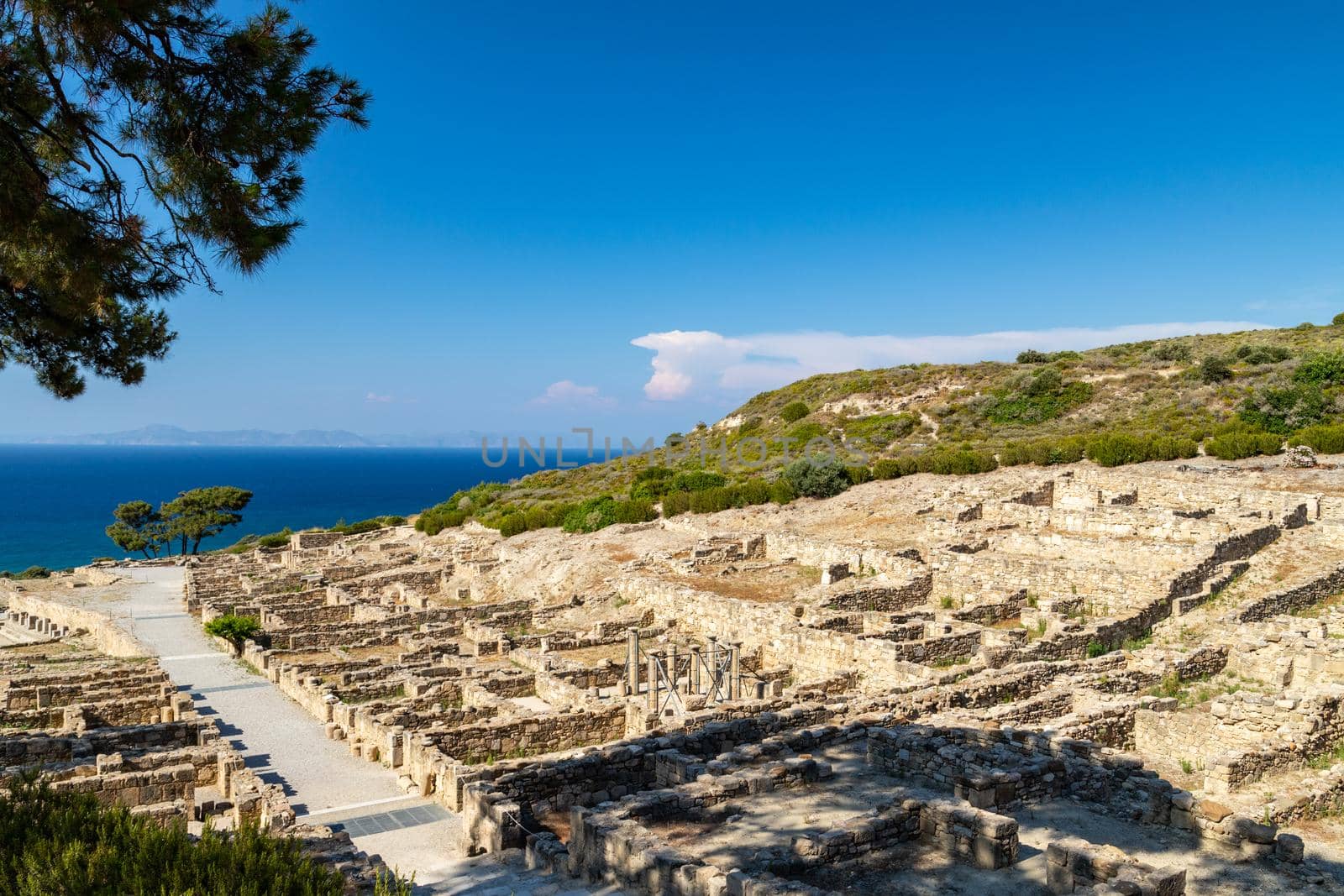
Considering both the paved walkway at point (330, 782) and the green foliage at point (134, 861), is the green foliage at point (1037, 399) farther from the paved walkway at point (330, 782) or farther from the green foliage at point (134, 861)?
the green foliage at point (134, 861)

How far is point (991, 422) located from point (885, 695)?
42441 millimetres

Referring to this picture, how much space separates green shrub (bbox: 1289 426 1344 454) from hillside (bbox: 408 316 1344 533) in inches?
2.2

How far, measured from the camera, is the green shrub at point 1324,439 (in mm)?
30812

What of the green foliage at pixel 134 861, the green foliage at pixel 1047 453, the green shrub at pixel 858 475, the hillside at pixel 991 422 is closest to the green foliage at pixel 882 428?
the hillside at pixel 991 422

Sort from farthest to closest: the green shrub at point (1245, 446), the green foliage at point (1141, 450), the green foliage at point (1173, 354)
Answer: the green foliage at point (1173, 354) < the green foliage at point (1141, 450) < the green shrub at point (1245, 446)

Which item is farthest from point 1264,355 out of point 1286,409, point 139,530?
point 139,530

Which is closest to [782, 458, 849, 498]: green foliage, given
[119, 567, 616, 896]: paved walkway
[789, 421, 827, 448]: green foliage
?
[789, 421, 827, 448]: green foliage

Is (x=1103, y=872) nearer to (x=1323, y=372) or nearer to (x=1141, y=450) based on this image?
(x=1141, y=450)

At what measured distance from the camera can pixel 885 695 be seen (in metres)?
15.3

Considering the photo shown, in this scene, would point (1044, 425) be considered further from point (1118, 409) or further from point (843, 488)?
A: point (843, 488)

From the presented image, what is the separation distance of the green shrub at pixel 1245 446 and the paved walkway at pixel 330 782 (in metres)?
30.3

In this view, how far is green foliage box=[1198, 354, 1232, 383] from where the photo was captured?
5072 centimetres

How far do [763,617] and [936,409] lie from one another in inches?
1609

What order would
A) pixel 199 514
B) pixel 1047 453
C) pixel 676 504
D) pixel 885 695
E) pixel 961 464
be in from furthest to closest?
pixel 199 514, pixel 676 504, pixel 961 464, pixel 1047 453, pixel 885 695
